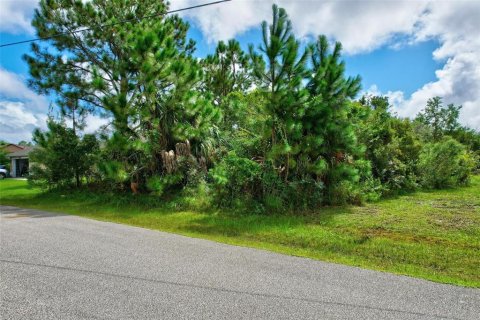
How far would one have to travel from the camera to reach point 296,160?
9.29 m

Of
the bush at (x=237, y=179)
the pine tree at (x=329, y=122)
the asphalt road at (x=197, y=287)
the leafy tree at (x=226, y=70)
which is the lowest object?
the asphalt road at (x=197, y=287)

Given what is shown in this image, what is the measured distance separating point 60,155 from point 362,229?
11.5m

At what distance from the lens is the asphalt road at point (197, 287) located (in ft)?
9.78

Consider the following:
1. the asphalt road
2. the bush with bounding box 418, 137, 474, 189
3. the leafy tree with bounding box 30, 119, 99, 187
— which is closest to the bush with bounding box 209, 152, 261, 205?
the asphalt road

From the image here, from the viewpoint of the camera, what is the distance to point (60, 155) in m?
12.5

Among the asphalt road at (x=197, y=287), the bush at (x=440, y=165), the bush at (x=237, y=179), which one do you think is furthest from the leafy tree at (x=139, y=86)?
the bush at (x=440, y=165)

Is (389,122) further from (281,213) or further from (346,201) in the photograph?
(281,213)

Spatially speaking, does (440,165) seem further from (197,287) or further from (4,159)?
(4,159)

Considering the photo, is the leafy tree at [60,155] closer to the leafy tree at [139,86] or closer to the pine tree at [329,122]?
the leafy tree at [139,86]

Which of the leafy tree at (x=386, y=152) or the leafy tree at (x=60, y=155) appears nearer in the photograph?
the leafy tree at (x=386, y=152)

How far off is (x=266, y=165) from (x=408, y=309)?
6332mm

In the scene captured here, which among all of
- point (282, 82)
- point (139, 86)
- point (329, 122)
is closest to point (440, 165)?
point (329, 122)

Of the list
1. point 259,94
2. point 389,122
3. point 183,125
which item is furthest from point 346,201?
point 183,125

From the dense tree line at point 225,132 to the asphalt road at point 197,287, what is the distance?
163 inches
